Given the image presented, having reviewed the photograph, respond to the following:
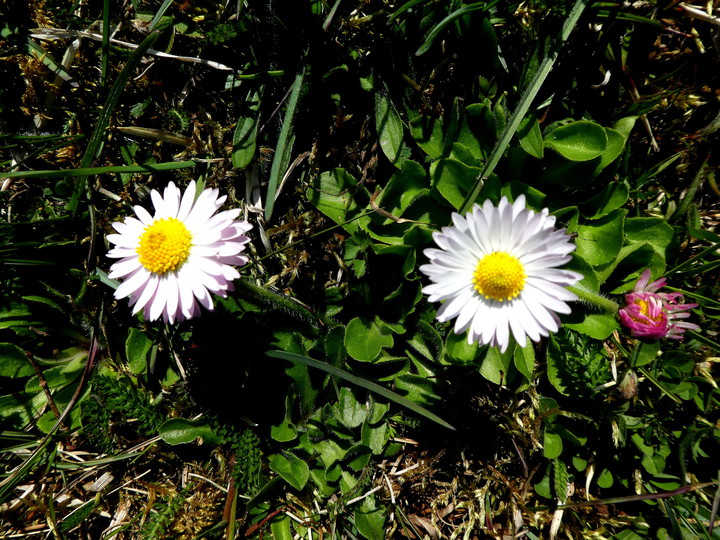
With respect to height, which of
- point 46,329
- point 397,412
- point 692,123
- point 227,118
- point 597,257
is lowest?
point 397,412

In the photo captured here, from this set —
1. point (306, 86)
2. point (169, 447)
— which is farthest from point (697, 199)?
point (169, 447)

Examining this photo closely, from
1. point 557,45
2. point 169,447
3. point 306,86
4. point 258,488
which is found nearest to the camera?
point 557,45

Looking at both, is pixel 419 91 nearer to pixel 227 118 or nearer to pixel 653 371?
pixel 227 118

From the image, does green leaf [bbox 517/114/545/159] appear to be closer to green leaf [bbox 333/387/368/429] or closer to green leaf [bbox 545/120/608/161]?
green leaf [bbox 545/120/608/161]

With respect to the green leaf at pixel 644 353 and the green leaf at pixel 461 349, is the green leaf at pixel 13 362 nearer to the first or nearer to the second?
the green leaf at pixel 461 349

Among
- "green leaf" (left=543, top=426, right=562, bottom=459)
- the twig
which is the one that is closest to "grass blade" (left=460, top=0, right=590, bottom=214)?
"green leaf" (left=543, top=426, right=562, bottom=459)

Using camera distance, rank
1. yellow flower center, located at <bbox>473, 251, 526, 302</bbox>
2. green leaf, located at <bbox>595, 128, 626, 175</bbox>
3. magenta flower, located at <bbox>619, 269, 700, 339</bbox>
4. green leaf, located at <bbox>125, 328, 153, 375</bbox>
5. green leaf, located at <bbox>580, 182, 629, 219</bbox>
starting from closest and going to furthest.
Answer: yellow flower center, located at <bbox>473, 251, 526, 302</bbox> → magenta flower, located at <bbox>619, 269, 700, 339</bbox> → green leaf, located at <bbox>595, 128, 626, 175</bbox> → green leaf, located at <bbox>580, 182, 629, 219</bbox> → green leaf, located at <bbox>125, 328, 153, 375</bbox>

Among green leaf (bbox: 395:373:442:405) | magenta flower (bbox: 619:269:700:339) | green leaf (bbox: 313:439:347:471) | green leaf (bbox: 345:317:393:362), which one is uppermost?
magenta flower (bbox: 619:269:700:339)
